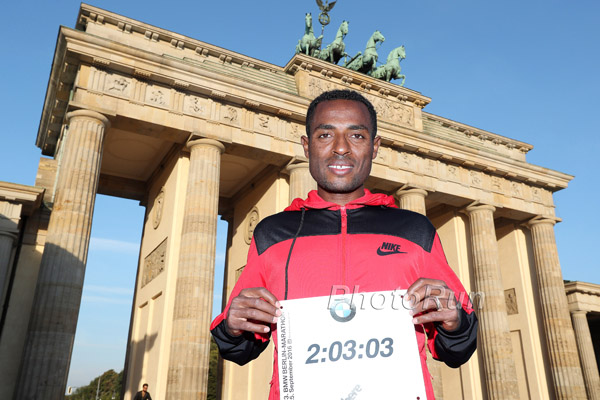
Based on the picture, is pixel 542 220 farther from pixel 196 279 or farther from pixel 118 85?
pixel 118 85

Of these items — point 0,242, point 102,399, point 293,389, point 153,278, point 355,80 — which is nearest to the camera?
point 293,389

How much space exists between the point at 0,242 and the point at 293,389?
1752 cm

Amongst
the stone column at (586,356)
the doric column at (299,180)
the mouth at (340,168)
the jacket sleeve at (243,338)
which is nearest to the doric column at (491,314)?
the stone column at (586,356)

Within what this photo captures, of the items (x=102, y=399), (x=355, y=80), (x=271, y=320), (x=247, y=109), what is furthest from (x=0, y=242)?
(x=102, y=399)

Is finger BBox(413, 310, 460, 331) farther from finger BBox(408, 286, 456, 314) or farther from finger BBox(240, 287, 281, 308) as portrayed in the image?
finger BBox(240, 287, 281, 308)

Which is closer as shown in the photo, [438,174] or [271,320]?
[271,320]

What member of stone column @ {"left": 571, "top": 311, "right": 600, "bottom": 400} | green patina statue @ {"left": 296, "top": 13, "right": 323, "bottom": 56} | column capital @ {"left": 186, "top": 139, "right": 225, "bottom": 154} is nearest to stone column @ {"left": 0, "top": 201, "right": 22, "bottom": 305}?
column capital @ {"left": 186, "top": 139, "right": 225, "bottom": 154}

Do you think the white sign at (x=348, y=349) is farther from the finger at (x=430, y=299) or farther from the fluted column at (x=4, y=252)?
the fluted column at (x=4, y=252)

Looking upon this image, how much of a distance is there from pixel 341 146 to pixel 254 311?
2.99 feet

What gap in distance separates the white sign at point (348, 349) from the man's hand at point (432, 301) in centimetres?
4

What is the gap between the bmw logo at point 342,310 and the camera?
1948 millimetres

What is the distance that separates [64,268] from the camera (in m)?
14.3

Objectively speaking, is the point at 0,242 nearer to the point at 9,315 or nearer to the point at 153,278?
the point at 9,315

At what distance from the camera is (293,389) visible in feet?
6.17
